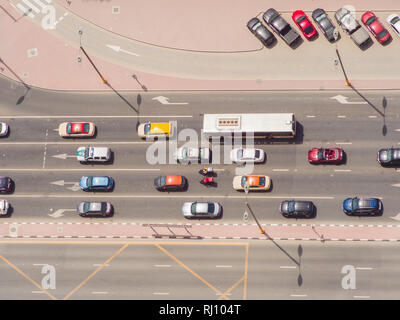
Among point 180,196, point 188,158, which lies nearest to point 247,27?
point 188,158

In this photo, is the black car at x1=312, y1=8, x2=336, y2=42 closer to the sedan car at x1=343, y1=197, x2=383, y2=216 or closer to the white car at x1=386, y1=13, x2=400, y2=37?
the white car at x1=386, y1=13, x2=400, y2=37

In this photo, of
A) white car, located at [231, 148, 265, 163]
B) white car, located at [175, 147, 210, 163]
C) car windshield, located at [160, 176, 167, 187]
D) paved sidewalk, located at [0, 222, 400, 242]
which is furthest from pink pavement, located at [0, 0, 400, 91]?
paved sidewalk, located at [0, 222, 400, 242]

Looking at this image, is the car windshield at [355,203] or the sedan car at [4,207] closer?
the car windshield at [355,203]

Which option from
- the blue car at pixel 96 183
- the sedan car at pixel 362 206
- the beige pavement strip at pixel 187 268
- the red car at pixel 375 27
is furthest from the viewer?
the blue car at pixel 96 183

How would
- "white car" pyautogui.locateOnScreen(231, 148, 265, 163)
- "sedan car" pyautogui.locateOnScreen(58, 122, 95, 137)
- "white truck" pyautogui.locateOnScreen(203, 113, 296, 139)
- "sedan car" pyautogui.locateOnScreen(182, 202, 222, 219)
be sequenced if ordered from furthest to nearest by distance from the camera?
"sedan car" pyautogui.locateOnScreen(58, 122, 95, 137) < "white car" pyautogui.locateOnScreen(231, 148, 265, 163) < "sedan car" pyautogui.locateOnScreen(182, 202, 222, 219) < "white truck" pyautogui.locateOnScreen(203, 113, 296, 139)

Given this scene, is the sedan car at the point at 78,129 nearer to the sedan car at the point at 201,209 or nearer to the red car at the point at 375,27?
the sedan car at the point at 201,209

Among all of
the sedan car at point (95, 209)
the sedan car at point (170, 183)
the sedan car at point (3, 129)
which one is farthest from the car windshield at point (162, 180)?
the sedan car at point (3, 129)
